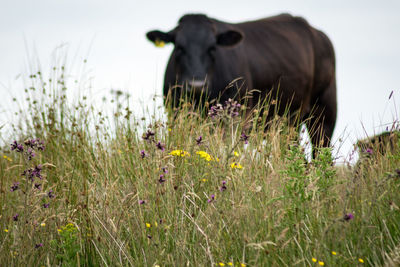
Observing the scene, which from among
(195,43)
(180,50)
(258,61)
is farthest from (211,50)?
(258,61)

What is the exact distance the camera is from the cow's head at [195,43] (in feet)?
22.8

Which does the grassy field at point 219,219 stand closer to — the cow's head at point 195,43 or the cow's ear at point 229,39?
the cow's head at point 195,43

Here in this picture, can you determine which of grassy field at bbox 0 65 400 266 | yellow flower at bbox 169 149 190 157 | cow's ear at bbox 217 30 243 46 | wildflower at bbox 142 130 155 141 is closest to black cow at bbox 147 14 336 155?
cow's ear at bbox 217 30 243 46

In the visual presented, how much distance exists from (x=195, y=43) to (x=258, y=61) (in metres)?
1.42

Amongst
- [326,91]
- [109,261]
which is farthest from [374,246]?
[326,91]

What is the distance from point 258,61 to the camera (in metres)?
8.10

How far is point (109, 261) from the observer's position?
3012 millimetres

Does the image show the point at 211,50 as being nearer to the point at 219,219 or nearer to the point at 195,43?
the point at 195,43

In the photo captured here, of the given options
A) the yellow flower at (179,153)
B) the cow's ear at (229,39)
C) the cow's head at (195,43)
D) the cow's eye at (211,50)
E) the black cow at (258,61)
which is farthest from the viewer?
the cow's ear at (229,39)

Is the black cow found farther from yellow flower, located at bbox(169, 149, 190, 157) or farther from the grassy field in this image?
the grassy field

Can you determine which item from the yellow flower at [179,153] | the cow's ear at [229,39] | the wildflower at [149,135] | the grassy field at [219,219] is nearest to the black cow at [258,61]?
the cow's ear at [229,39]

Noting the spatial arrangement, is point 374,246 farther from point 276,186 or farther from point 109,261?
point 109,261

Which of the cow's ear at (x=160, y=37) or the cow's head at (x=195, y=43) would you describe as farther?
the cow's ear at (x=160, y=37)

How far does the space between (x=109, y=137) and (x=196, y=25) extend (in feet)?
9.81
